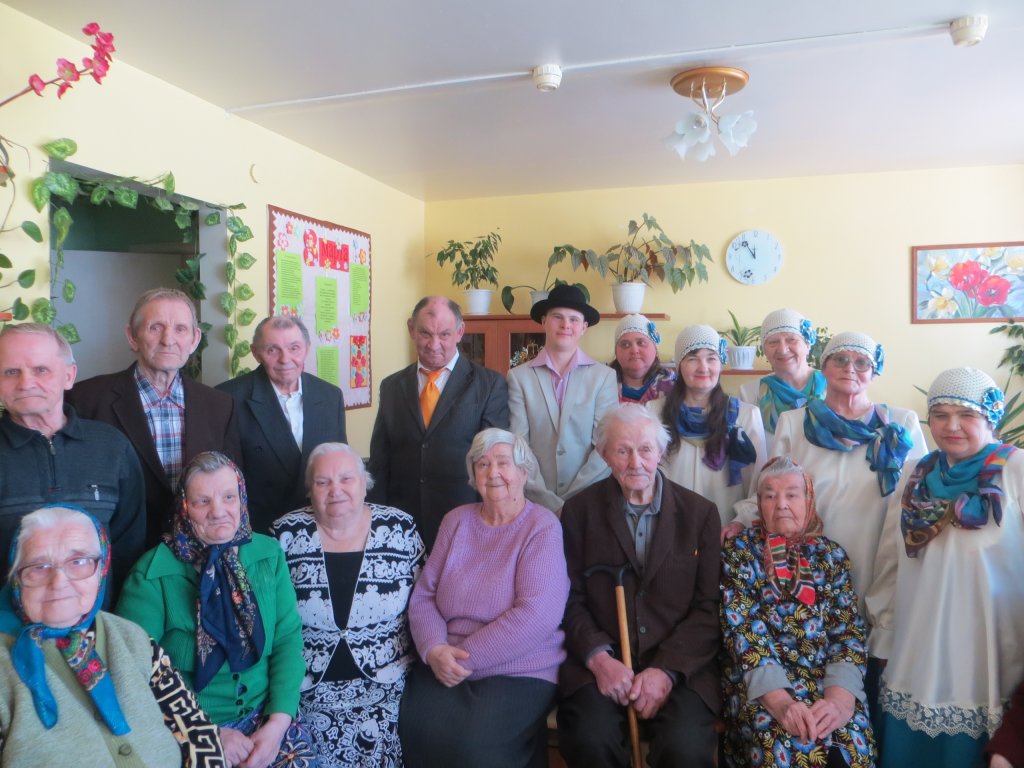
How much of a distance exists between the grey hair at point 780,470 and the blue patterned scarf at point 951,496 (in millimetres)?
312

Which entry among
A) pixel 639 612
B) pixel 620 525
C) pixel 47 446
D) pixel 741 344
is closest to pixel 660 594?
pixel 639 612

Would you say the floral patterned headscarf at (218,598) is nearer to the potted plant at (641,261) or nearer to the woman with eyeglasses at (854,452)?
the woman with eyeglasses at (854,452)

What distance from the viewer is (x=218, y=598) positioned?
6.68 ft

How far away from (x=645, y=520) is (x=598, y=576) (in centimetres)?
24

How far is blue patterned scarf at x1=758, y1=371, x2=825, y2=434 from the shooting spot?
304 centimetres

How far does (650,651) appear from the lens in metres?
→ 2.31

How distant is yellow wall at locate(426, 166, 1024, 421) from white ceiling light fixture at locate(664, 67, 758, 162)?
1285 millimetres

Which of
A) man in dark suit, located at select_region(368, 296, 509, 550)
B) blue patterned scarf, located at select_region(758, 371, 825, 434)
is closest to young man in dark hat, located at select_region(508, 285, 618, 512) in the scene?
man in dark suit, located at select_region(368, 296, 509, 550)

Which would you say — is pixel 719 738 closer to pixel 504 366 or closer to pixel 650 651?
pixel 650 651

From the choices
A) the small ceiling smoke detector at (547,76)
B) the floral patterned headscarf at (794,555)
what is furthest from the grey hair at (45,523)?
the small ceiling smoke detector at (547,76)

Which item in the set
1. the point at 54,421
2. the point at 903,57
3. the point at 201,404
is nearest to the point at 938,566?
the point at 903,57

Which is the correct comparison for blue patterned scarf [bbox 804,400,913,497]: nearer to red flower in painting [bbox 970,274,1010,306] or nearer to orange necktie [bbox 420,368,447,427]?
orange necktie [bbox 420,368,447,427]

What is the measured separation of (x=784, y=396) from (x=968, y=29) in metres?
1.49

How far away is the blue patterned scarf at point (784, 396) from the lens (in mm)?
3039
